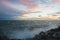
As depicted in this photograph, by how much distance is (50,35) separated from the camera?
133 inches

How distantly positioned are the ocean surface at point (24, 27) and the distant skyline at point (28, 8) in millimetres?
100

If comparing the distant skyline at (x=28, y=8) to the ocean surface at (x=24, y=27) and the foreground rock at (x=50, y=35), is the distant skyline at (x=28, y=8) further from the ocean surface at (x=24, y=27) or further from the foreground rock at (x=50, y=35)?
the foreground rock at (x=50, y=35)

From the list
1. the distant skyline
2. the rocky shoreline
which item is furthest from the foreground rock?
the distant skyline

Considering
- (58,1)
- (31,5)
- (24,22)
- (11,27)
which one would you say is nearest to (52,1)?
(58,1)

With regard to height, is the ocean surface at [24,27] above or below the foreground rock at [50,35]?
above

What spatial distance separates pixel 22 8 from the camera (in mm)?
3439

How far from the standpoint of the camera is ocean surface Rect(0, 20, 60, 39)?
11.1 feet

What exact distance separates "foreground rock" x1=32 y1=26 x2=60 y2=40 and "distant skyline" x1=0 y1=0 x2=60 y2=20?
0.97 ft

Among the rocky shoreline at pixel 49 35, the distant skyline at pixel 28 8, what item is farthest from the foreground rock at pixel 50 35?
the distant skyline at pixel 28 8

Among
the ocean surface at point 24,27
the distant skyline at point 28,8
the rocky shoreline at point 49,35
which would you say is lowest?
the rocky shoreline at point 49,35

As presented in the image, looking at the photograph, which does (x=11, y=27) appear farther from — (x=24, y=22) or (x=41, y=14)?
(x=41, y=14)

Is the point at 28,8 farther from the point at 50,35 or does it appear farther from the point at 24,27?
the point at 50,35

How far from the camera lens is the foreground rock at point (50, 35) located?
132 inches

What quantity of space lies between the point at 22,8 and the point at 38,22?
1.16ft
